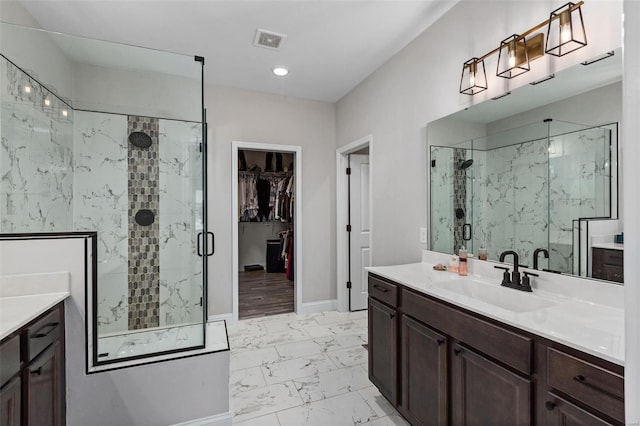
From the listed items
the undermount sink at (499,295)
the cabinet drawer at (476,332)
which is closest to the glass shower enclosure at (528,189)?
the undermount sink at (499,295)

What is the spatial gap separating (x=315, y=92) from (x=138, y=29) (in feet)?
6.37

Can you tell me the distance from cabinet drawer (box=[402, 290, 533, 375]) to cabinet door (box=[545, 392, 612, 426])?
0.11 meters

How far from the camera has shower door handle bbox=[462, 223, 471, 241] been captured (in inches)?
84.7

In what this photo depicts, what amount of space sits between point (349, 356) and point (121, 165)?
2468 mm

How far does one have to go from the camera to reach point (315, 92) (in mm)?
3820

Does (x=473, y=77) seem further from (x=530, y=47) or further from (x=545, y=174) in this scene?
(x=545, y=174)

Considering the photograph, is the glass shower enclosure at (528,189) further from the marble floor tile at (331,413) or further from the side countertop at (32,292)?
the side countertop at (32,292)

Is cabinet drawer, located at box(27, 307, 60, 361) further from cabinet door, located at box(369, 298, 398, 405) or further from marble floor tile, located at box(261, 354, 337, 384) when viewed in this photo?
cabinet door, located at box(369, 298, 398, 405)

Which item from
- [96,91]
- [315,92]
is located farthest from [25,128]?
[315,92]

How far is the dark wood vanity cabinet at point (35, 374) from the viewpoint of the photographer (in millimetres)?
1126

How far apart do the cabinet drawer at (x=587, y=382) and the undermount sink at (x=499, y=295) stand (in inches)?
18.9

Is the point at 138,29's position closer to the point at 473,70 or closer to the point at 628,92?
the point at 473,70

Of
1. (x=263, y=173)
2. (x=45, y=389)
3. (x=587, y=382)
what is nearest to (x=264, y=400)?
(x=45, y=389)

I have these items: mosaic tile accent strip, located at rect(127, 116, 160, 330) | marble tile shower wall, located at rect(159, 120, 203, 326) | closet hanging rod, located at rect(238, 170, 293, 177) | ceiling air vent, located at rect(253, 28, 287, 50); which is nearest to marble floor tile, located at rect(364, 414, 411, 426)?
marble tile shower wall, located at rect(159, 120, 203, 326)
